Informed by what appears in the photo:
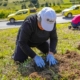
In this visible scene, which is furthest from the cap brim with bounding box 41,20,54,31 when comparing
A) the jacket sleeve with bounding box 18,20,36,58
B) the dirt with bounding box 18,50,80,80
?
the dirt with bounding box 18,50,80,80

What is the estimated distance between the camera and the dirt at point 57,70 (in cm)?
399

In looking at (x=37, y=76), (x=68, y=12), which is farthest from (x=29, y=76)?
(x=68, y=12)

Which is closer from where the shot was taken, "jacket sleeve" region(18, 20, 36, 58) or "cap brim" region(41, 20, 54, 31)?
"cap brim" region(41, 20, 54, 31)

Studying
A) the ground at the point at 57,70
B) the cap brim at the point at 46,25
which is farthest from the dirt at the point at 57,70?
the cap brim at the point at 46,25

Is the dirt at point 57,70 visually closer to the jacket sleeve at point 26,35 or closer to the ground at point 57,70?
the ground at point 57,70

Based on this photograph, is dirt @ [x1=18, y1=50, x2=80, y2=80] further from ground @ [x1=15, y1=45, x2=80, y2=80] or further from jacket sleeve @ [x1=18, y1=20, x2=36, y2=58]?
jacket sleeve @ [x1=18, y1=20, x2=36, y2=58]

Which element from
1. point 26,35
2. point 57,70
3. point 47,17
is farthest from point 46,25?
point 57,70

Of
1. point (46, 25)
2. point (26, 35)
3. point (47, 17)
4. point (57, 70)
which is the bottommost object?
point (57, 70)

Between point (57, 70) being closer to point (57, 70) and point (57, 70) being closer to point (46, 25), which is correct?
point (57, 70)

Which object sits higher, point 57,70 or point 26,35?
point 26,35

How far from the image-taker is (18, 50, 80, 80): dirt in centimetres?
399

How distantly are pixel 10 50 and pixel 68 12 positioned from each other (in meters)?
16.5

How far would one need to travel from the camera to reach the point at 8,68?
14.9 ft

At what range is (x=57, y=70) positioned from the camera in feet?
13.9
